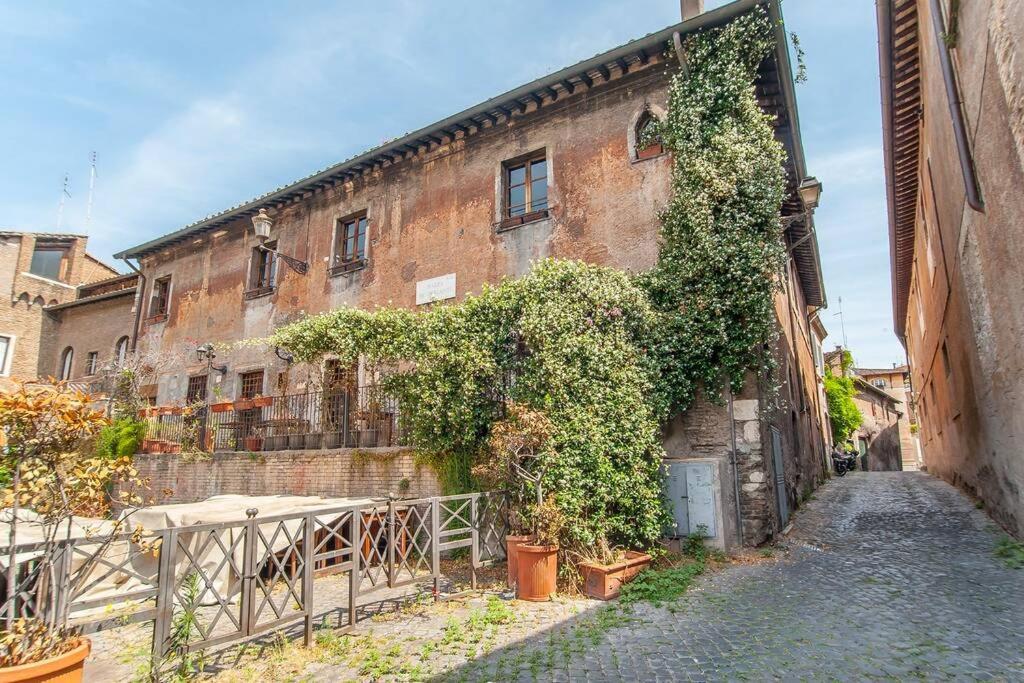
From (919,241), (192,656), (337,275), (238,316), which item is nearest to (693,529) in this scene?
(192,656)

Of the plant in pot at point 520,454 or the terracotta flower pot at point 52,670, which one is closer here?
the terracotta flower pot at point 52,670

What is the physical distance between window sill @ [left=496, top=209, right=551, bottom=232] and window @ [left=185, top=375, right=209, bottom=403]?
9.24 metres

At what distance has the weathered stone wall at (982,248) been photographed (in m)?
5.37

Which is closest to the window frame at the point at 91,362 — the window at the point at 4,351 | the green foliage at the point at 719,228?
the window at the point at 4,351

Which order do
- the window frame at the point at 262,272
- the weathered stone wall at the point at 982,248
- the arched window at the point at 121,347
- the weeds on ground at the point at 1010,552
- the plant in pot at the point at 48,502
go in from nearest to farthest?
the plant in pot at the point at 48,502 < the weathered stone wall at the point at 982,248 < the weeds on ground at the point at 1010,552 < the window frame at the point at 262,272 < the arched window at the point at 121,347

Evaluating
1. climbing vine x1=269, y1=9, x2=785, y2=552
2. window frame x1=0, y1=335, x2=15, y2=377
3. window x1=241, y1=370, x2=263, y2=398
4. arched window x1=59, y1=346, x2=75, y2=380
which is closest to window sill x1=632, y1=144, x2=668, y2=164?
climbing vine x1=269, y1=9, x2=785, y2=552

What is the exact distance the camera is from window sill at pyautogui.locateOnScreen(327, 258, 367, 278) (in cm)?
1265

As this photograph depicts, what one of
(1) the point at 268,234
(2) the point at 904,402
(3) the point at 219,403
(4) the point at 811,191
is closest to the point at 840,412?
(2) the point at 904,402

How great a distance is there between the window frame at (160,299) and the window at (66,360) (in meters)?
7.84

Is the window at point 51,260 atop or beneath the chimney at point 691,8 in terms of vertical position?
atop

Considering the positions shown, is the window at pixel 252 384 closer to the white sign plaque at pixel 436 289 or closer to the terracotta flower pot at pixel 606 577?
the white sign plaque at pixel 436 289

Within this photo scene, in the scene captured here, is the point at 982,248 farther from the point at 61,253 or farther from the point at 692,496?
the point at 61,253

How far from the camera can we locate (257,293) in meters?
14.4

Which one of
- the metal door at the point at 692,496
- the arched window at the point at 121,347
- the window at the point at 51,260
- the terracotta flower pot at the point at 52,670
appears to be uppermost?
the window at the point at 51,260
